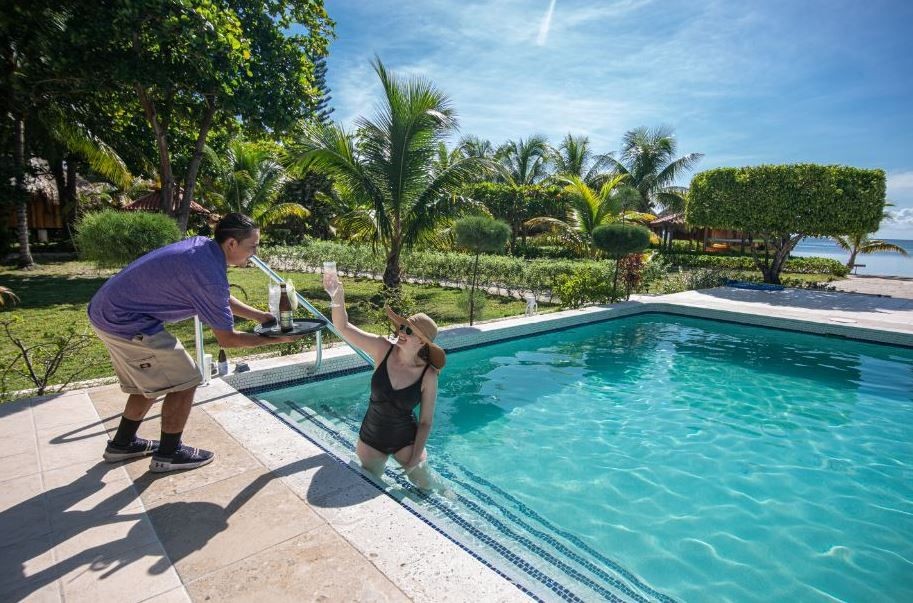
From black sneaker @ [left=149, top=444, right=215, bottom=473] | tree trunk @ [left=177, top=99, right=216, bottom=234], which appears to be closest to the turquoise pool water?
black sneaker @ [left=149, top=444, right=215, bottom=473]

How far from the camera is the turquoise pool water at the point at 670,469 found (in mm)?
3379

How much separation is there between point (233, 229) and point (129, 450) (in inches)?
71.5

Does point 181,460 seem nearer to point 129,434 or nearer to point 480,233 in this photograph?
point 129,434

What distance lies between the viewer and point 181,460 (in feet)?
10.7

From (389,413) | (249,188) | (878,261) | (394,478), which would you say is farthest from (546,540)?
(878,261)

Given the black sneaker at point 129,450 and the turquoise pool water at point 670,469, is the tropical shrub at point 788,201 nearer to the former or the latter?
the turquoise pool water at point 670,469

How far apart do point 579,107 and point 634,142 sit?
1736 cm

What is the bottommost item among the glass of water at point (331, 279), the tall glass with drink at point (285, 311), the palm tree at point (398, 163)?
the tall glass with drink at point (285, 311)

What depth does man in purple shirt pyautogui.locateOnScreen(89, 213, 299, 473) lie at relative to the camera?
111 inches

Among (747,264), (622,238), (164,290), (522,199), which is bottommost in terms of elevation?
(747,264)

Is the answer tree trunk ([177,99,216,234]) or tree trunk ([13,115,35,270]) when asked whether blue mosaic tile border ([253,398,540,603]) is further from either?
tree trunk ([13,115,35,270])

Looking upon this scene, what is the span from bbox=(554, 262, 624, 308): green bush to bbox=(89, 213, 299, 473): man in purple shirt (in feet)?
31.2

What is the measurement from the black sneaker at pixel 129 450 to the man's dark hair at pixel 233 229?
167 centimetres

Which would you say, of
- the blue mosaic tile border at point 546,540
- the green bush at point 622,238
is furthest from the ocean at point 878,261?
the blue mosaic tile border at point 546,540
